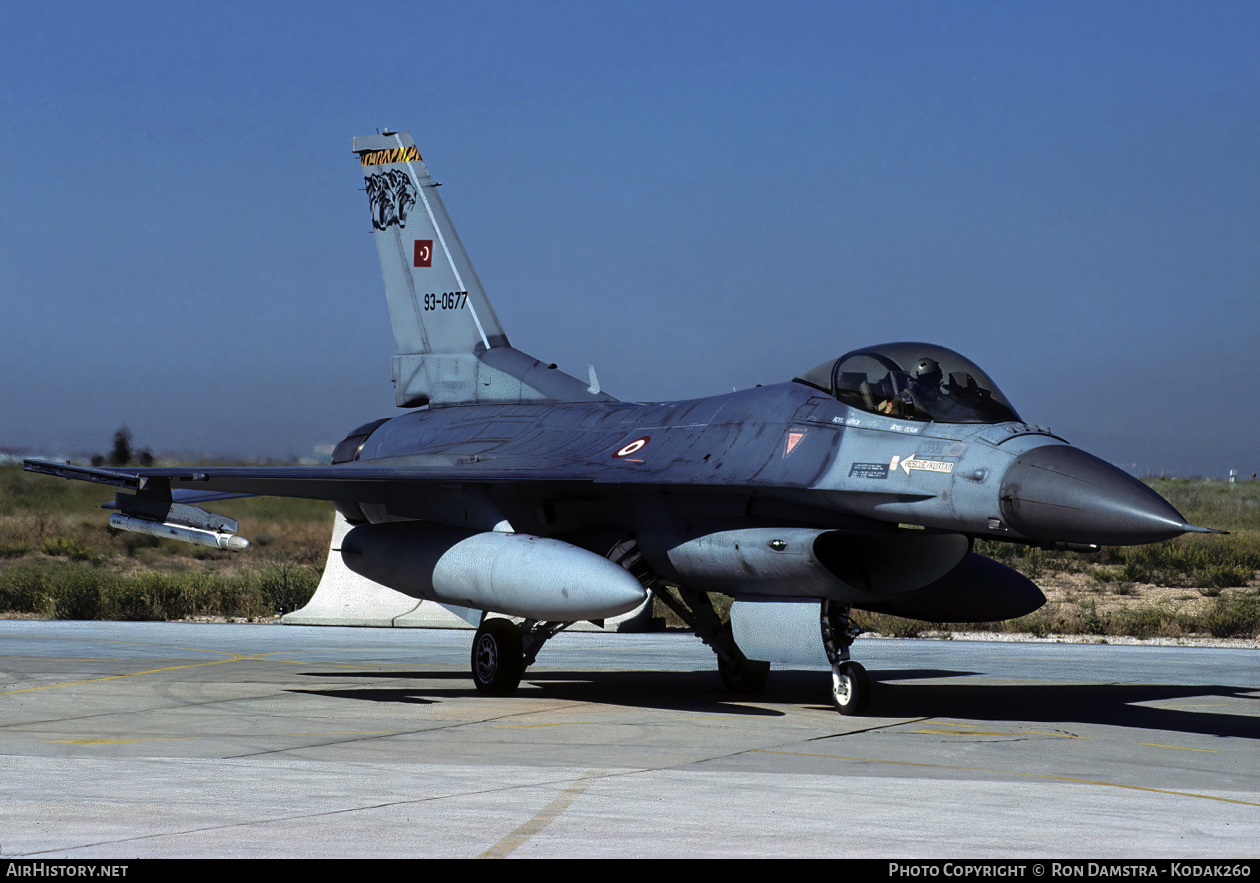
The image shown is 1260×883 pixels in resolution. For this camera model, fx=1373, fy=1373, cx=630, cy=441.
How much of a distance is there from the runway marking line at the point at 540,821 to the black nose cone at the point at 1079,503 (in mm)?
3667

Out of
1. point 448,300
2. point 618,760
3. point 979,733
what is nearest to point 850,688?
point 979,733

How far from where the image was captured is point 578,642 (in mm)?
20406

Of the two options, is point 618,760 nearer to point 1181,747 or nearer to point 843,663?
point 843,663

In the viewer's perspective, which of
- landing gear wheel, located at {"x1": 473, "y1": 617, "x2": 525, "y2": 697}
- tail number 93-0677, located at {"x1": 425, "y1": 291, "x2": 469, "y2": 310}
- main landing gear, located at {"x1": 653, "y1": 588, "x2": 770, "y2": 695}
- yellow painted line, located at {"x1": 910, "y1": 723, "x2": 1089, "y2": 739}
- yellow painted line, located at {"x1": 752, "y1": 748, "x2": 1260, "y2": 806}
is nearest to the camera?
yellow painted line, located at {"x1": 752, "y1": 748, "x2": 1260, "y2": 806}

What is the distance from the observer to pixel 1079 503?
934 centimetres

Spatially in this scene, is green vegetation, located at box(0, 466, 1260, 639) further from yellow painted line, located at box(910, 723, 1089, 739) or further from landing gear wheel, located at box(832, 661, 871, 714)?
yellow painted line, located at box(910, 723, 1089, 739)

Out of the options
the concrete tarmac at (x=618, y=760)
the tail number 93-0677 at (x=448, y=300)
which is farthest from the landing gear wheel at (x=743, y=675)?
the tail number 93-0677 at (x=448, y=300)

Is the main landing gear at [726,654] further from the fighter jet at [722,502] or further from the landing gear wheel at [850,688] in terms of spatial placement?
the landing gear wheel at [850,688]

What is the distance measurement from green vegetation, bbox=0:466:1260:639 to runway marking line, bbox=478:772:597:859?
1567 centimetres

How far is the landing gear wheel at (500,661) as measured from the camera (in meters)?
13.2

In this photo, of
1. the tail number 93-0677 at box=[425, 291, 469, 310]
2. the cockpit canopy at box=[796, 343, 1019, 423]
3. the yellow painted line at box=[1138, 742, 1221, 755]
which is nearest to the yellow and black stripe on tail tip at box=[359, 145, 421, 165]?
the tail number 93-0677 at box=[425, 291, 469, 310]

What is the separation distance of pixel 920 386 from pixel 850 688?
2.53 m

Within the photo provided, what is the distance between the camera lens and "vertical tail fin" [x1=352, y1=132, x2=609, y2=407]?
16188 mm

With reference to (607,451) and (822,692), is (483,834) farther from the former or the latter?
(822,692)
